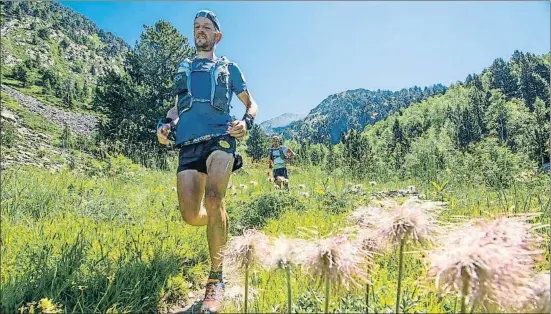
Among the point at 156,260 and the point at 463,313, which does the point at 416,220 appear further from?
the point at 156,260

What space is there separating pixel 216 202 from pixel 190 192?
0.37m

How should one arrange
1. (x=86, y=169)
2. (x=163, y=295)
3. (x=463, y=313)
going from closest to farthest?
1. (x=463, y=313)
2. (x=163, y=295)
3. (x=86, y=169)

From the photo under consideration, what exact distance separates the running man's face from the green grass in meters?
2.20

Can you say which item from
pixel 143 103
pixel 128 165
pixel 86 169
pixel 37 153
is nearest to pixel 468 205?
pixel 128 165

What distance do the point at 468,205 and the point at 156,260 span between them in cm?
451

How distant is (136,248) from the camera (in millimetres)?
3561

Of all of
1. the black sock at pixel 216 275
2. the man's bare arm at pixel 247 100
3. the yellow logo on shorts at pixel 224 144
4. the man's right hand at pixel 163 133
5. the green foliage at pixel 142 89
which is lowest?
the black sock at pixel 216 275

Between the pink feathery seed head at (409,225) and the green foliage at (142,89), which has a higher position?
the green foliage at (142,89)

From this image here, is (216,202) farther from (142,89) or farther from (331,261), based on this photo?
(142,89)

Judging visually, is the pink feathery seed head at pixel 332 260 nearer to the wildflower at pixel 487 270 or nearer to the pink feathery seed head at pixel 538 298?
the wildflower at pixel 487 270

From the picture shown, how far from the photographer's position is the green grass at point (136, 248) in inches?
98.2

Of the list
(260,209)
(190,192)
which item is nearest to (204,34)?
(190,192)

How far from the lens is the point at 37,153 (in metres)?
8.66

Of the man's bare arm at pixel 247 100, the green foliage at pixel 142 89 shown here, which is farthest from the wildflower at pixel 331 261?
the green foliage at pixel 142 89
